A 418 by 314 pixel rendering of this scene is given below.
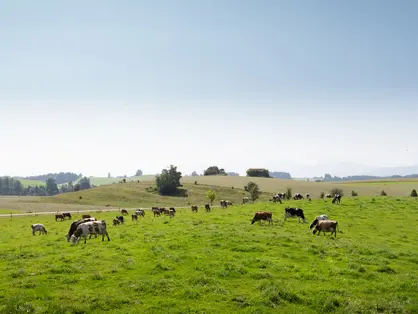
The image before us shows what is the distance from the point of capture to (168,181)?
400 feet

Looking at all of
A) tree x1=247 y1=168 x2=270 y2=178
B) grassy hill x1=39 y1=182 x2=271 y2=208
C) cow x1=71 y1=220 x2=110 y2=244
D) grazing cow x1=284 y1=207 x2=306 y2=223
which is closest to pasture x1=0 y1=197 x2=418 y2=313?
cow x1=71 y1=220 x2=110 y2=244

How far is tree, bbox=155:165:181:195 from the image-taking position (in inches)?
4781

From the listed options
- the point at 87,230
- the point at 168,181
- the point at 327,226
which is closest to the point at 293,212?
the point at 327,226

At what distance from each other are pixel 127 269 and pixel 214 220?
739 inches

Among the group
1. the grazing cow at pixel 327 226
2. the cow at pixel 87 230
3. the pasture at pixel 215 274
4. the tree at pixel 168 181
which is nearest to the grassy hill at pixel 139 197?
the tree at pixel 168 181

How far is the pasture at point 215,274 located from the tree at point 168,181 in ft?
304

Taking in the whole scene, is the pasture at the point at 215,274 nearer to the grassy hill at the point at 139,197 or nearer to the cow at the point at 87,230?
the cow at the point at 87,230

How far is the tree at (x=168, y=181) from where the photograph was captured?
121m

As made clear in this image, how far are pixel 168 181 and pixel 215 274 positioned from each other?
105790 mm

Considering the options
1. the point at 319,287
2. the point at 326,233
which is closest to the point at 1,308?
the point at 319,287

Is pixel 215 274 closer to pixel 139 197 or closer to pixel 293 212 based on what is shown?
pixel 293 212

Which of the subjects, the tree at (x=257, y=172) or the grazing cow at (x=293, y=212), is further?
the tree at (x=257, y=172)

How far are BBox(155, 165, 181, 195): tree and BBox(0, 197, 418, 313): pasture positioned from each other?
304 ft

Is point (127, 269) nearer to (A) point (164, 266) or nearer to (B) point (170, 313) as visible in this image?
(A) point (164, 266)
